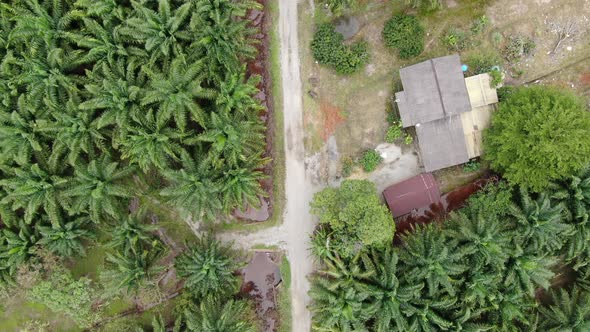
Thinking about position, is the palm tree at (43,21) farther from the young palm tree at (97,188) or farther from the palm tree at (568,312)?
the palm tree at (568,312)

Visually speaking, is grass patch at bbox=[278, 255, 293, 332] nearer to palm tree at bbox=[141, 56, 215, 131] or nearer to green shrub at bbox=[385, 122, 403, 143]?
green shrub at bbox=[385, 122, 403, 143]

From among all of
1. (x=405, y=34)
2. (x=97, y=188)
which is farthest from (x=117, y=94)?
(x=405, y=34)

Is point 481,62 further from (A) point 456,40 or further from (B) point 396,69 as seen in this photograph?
(B) point 396,69

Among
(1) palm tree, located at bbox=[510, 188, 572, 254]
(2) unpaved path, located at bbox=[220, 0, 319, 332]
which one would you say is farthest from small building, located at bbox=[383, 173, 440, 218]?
(2) unpaved path, located at bbox=[220, 0, 319, 332]

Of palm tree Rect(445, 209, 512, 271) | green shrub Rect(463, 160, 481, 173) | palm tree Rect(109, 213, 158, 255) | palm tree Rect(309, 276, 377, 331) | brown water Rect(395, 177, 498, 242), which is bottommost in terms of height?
palm tree Rect(309, 276, 377, 331)

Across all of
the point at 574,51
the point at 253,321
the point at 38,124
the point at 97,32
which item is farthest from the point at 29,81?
the point at 574,51

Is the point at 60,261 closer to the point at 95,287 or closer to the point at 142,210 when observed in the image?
the point at 95,287

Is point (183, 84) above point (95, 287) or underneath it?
above
